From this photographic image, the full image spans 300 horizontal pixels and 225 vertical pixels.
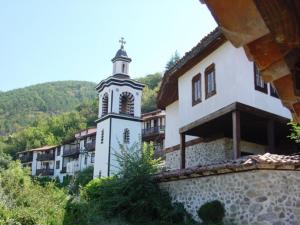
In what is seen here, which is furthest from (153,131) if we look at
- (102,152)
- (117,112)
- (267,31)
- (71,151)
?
(267,31)

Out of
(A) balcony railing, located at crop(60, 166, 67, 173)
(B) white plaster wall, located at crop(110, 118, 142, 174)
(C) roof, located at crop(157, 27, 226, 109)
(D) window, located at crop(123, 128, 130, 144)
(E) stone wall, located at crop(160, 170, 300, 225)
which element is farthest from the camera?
(A) balcony railing, located at crop(60, 166, 67, 173)

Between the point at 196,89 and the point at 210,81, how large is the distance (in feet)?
3.26

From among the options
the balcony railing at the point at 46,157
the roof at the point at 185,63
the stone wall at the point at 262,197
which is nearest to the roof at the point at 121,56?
the roof at the point at 185,63

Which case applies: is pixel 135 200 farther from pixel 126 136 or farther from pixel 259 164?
pixel 126 136

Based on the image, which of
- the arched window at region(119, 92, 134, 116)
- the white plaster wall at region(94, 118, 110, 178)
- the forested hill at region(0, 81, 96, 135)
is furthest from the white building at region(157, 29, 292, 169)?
the forested hill at region(0, 81, 96, 135)

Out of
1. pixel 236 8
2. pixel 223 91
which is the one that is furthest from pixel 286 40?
pixel 223 91

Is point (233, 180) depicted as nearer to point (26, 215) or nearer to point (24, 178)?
point (26, 215)

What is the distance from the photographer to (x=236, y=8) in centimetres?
185

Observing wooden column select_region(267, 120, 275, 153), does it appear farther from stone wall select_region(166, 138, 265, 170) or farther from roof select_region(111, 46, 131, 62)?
roof select_region(111, 46, 131, 62)

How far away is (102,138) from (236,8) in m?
34.0

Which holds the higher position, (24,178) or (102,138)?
(102,138)

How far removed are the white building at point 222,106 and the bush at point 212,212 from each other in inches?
64.5

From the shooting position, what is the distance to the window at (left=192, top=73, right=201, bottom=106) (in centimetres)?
1518

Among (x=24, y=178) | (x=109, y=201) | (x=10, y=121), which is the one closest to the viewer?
(x=109, y=201)
